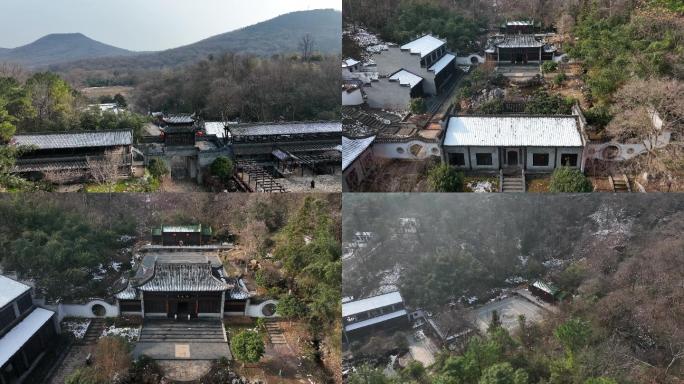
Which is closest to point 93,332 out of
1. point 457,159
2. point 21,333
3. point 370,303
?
point 21,333

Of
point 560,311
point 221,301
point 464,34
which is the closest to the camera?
point 560,311

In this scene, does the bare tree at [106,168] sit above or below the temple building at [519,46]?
below

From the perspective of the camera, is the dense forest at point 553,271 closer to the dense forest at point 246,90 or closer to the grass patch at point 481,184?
the grass patch at point 481,184

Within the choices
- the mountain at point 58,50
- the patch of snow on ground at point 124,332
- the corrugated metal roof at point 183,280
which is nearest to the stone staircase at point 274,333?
the corrugated metal roof at point 183,280

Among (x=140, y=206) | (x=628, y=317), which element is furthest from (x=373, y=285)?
(x=140, y=206)

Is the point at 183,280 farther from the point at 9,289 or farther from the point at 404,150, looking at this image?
the point at 404,150

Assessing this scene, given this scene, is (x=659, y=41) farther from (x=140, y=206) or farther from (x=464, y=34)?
(x=140, y=206)
